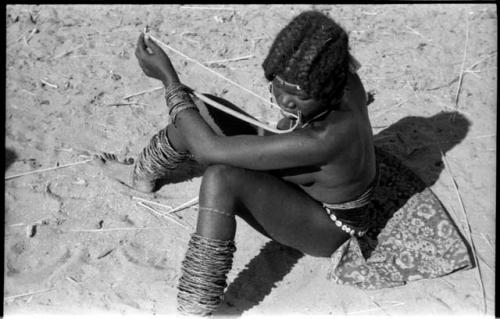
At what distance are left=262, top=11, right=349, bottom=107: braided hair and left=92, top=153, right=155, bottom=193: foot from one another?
1.22 metres

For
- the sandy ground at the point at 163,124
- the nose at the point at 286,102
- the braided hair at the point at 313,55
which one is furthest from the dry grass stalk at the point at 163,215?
the braided hair at the point at 313,55

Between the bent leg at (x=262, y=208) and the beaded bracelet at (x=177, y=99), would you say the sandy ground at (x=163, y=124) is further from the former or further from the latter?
the beaded bracelet at (x=177, y=99)

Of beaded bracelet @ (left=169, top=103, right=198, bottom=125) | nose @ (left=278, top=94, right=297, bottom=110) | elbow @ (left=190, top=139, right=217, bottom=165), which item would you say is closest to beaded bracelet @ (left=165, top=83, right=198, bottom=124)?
beaded bracelet @ (left=169, top=103, right=198, bottom=125)

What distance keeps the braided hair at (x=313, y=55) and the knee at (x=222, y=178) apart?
406mm

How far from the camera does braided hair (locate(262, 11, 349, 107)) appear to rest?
2219mm

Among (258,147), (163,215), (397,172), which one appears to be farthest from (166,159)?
(397,172)

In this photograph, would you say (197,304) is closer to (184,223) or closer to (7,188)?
(184,223)

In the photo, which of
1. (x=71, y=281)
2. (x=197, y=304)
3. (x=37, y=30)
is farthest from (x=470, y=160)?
(x=37, y=30)

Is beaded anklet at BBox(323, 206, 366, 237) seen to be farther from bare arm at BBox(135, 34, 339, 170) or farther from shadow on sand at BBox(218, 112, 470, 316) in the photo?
bare arm at BBox(135, 34, 339, 170)

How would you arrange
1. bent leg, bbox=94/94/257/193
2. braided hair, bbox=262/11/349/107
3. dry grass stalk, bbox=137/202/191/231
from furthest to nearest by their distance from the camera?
1. dry grass stalk, bbox=137/202/191/231
2. bent leg, bbox=94/94/257/193
3. braided hair, bbox=262/11/349/107

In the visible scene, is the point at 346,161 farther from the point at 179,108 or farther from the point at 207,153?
the point at 179,108

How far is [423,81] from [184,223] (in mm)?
1630

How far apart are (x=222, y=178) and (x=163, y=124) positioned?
1279 mm

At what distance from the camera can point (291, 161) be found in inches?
96.0
